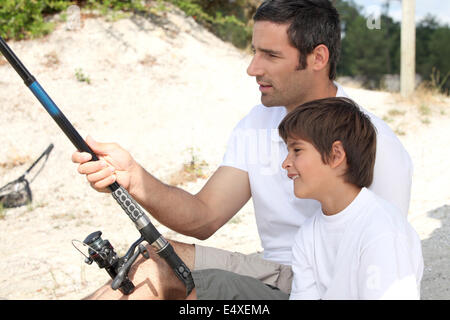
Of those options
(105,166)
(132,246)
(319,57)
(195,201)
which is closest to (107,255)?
(132,246)

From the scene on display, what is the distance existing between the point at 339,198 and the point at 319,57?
750mm

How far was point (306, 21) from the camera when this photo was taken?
2305mm

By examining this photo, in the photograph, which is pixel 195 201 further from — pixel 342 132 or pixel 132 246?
pixel 342 132

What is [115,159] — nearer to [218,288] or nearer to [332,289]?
[218,288]

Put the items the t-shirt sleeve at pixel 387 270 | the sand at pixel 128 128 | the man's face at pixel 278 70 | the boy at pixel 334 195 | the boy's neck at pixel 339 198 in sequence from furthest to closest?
the sand at pixel 128 128
the man's face at pixel 278 70
the boy's neck at pixel 339 198
the boy at pixel 334 195
the t-shirt sleeve at pixel 387 270

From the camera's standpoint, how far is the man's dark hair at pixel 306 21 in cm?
229

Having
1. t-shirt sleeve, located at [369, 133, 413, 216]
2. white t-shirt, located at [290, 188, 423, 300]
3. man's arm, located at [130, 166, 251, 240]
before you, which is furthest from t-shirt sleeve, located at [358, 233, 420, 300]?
man's arm, located at [130, 166, 251, 240]

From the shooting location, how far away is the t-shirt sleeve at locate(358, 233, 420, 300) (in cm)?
154

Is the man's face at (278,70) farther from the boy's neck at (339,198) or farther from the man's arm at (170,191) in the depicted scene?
the boy's neck at (339,198)

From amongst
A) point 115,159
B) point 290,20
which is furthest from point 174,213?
point 290,20

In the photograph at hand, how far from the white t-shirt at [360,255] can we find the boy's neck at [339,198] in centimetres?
3

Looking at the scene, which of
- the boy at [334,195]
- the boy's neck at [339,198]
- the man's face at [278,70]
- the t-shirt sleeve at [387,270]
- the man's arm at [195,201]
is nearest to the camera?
the t-shirt sleeve at [387,270]

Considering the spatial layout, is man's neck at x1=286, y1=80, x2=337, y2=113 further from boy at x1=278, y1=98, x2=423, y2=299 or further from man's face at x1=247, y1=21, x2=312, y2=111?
boy at x1=278, y1=98, x2=423, y2=299

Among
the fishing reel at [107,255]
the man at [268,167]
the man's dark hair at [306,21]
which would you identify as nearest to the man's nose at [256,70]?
the man at [268,167]
